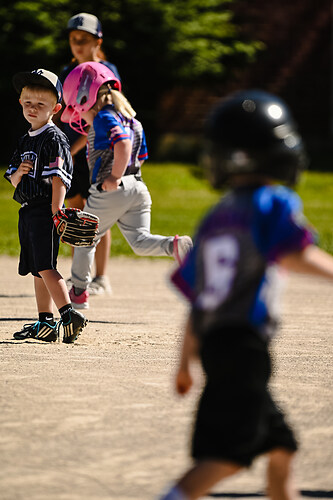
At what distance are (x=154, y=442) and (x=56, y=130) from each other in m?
2.67

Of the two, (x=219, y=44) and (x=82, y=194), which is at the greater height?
(x=219, y=44)

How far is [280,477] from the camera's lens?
3.00 meters

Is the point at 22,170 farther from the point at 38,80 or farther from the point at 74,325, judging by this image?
the point at 74,325

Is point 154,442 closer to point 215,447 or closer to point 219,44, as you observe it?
point 215,447

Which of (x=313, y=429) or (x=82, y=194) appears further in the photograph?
(x=82, y=194)

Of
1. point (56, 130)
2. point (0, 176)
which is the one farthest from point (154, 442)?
point (0, 176)

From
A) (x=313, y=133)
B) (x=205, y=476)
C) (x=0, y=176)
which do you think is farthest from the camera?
(x=313, y=133)

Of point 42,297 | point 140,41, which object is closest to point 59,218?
point 42,297

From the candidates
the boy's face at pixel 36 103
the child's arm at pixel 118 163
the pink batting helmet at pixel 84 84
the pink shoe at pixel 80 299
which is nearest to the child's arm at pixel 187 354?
the boy's face at pixel 36 103

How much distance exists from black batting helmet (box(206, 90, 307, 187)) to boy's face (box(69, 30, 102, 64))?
204 inches

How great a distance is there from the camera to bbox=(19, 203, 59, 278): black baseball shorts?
5953mm

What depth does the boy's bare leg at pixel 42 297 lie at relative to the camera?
6191 mm

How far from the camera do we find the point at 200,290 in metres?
2.96

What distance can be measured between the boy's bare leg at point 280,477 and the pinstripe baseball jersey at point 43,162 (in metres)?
3.26
